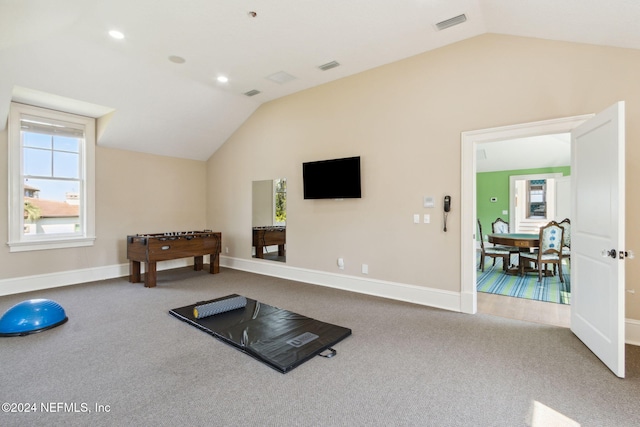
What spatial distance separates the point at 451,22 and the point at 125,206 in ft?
20.0

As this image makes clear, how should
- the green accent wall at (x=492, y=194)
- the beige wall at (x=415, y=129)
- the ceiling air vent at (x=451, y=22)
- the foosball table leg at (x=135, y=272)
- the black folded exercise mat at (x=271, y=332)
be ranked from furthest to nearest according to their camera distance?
the green accent wall at (x=492, y=194) < the foosball table leg at (x=135, y=272) < the ceiling air vent at (x=451, y=22) < the beige wall at (x=415, y=129) < the black folded exercise mat at (x=271, y=332)

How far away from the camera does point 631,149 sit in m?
2.88

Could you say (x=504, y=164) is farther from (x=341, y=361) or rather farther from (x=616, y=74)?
(x=341, y=361)

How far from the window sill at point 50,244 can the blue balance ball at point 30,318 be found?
6.57 ft

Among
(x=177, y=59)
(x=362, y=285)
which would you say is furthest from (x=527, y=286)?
(x=177, y=59)

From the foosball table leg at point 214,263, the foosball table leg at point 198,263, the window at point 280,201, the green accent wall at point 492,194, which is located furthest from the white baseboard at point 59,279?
the green accent wall at point 492,194

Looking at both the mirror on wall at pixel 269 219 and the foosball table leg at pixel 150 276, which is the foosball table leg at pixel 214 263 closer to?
the mirror on wall at pixel 269 219

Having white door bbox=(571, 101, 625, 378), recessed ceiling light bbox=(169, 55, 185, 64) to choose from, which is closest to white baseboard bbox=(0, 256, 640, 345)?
white door bbox=(571, 101, 625, 378)

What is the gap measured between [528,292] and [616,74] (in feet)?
10.1

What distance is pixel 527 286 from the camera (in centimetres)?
498

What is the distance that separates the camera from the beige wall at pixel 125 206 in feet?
15.6

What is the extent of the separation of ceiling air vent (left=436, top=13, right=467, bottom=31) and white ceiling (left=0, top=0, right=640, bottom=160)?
7cm

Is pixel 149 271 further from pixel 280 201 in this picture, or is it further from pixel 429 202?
pixel 429 202

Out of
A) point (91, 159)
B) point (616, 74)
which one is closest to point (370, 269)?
point (616, 74)
